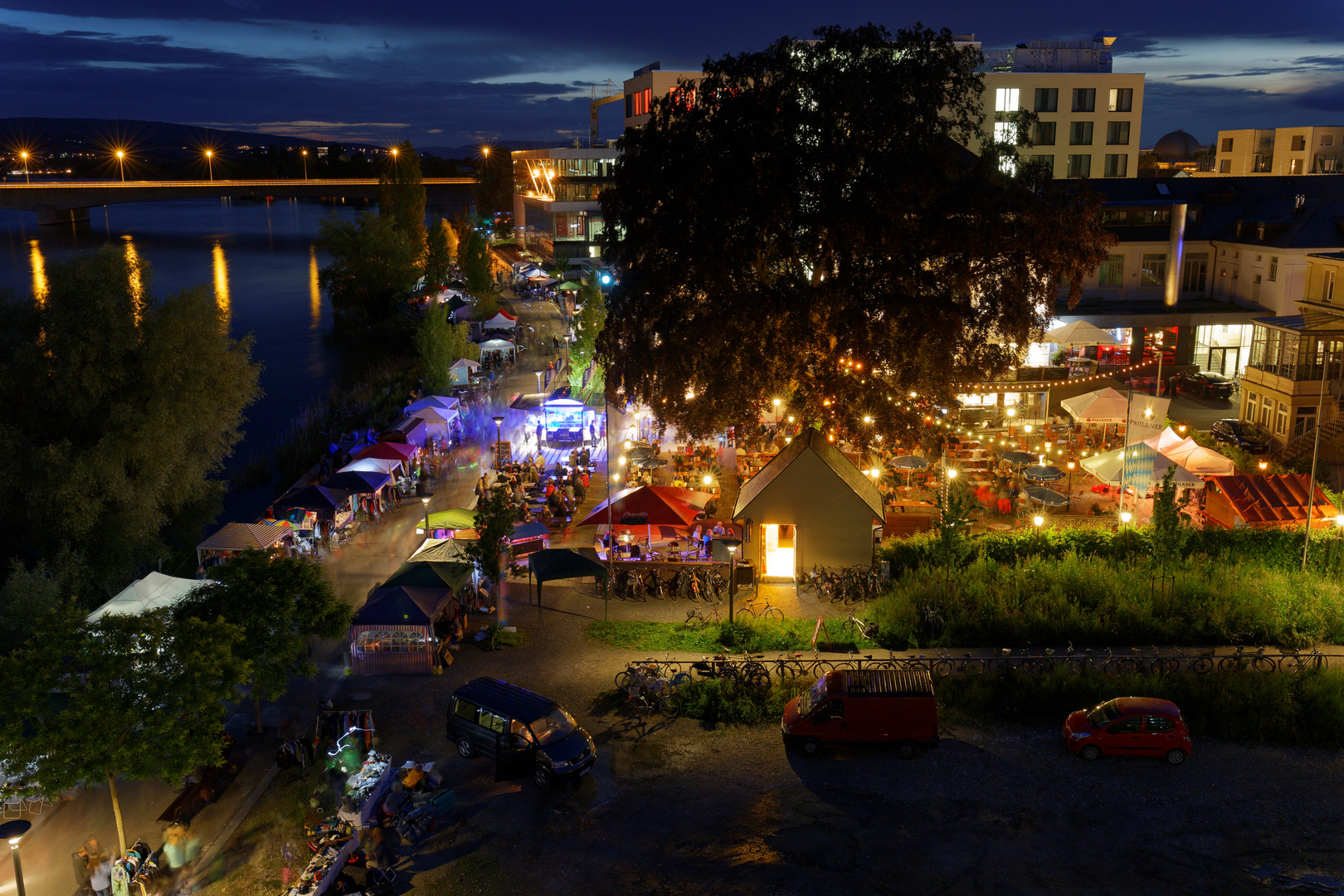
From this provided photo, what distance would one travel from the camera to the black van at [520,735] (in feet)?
47.3

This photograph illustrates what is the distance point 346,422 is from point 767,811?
3059 cm

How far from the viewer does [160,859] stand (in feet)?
42.4

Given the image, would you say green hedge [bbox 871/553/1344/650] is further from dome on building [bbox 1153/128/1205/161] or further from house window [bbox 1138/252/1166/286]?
dome on building [bbox 1153/128/1205/161]

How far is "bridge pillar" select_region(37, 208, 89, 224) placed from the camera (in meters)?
128

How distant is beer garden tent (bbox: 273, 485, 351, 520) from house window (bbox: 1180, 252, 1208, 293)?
A: 39.2m

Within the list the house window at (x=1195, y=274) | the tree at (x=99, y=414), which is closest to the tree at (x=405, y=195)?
the tree at (x=99, y=414)

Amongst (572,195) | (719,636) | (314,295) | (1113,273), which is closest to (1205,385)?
(1113,273)

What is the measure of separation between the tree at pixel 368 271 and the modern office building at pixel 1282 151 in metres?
74.7

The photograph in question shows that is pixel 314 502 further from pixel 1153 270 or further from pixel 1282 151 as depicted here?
pixel 1282 151

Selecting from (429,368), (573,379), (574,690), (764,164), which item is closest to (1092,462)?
(764,164)

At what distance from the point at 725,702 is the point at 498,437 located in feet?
67.7

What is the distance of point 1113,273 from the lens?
44.0 m

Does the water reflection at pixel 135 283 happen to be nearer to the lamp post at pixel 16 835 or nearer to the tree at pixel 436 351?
the tree at pixel 436 351

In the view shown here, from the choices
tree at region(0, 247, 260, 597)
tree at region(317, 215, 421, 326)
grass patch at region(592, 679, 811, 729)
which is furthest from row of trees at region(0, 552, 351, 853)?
tree at region(317, 215, 421, 326)
